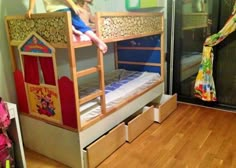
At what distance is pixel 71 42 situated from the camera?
159 centimetres

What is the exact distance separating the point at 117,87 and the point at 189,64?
4.09 feet

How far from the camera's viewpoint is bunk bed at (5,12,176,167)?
1.72m

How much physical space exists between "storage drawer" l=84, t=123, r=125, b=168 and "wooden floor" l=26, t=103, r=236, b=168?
0.06 meters

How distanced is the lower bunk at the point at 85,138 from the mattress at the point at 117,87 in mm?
96

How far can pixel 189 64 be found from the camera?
10.7ft

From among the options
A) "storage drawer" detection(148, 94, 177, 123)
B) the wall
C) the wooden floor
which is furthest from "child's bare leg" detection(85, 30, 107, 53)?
"storage drawer" detection(148, 94, 177, 123)

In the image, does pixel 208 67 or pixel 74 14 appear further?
pixel 208 67

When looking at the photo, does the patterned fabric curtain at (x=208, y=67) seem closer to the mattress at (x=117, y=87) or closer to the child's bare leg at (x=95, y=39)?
the mattress at (x=117, y=87)

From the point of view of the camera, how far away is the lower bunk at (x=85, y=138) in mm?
1870

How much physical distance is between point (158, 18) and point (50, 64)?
1520 mm

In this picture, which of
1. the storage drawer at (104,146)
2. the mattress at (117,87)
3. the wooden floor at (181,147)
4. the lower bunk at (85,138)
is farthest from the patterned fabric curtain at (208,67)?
the storage drawer at (104,146)

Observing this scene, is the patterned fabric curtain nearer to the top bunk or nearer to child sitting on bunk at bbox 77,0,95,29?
the top bunk

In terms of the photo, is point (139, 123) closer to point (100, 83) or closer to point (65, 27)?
point (100, 83)

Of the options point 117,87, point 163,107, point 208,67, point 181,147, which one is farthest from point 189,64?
point 181,147
